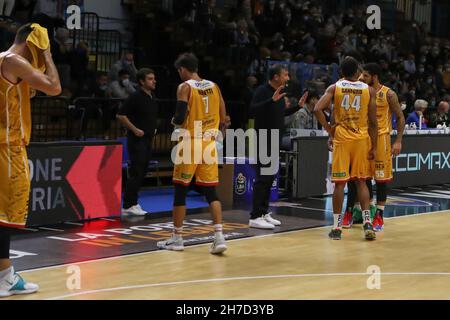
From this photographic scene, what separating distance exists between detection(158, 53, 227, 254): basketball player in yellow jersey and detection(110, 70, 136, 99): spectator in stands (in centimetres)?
745

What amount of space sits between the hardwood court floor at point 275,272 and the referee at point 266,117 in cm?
58

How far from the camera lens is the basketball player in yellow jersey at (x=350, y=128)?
9867 mm

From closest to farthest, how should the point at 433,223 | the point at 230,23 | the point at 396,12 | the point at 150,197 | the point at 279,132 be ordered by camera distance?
the point at 279,132
the point at 433,223
the point at 150,197
the point at 230,23
the point at 396,12

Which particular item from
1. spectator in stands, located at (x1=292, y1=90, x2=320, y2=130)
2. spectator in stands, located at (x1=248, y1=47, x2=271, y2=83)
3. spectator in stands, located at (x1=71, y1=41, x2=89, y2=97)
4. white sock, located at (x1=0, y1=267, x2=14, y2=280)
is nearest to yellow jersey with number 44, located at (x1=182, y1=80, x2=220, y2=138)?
white sock, located at (x1=0, y1=267, x2=14, y2=280)

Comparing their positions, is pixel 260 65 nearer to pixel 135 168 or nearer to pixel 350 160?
pixel 135 168

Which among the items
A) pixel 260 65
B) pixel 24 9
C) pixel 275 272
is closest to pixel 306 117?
pixel 260 65

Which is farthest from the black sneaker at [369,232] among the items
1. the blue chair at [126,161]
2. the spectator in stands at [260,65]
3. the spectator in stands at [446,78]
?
the spectator in stands at [446,78]

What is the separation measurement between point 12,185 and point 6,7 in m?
10.5

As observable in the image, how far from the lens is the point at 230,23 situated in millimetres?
19688

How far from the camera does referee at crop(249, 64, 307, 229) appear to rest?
10.4 meters

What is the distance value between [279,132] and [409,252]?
2.45 metres

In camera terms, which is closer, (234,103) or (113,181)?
(113,181)
